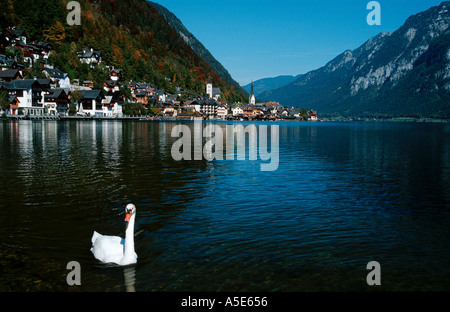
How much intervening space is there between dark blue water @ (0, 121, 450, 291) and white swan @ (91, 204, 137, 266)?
0.83ft

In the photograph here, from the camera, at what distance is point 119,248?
11.5m

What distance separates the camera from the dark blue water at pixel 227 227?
10.6m

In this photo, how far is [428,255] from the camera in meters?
12.5

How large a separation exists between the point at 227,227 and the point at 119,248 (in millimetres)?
4890

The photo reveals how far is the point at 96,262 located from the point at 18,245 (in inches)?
125

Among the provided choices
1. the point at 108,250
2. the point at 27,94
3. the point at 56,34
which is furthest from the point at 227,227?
the point at 56,34

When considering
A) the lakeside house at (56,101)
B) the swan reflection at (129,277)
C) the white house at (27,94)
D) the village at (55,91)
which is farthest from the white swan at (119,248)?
the lakeside house at (56,101)

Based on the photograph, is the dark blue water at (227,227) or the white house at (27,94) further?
the white house at (27,94)

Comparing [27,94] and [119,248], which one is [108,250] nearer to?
[119,248]

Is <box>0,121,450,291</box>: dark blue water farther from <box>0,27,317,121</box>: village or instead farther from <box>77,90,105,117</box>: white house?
<box>77,90,105,117</box>: white house

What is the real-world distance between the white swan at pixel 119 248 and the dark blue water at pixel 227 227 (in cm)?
25

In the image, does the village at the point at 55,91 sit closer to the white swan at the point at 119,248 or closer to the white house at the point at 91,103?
the white house at the point at 91,103
